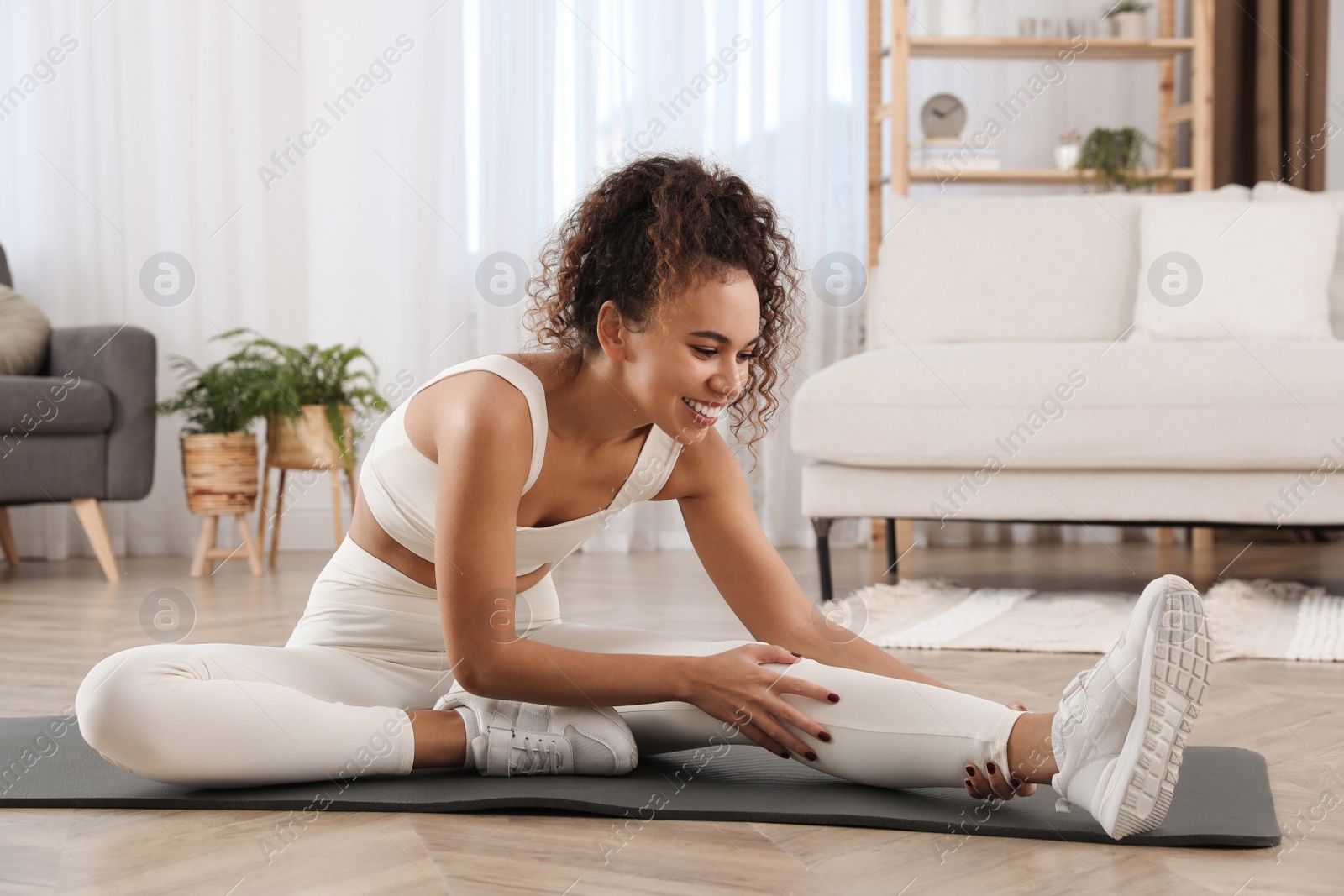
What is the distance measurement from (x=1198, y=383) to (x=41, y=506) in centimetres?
293

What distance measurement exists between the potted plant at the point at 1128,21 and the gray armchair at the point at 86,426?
107 inches

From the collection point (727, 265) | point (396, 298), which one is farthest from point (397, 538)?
point (396, 298)

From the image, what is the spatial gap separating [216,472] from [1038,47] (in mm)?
2434

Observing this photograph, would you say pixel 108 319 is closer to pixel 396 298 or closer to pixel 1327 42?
pixel 396 298

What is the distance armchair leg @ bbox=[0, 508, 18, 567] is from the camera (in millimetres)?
3211

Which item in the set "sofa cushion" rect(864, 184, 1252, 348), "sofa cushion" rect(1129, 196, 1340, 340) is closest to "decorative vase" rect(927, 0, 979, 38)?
"sofa cushion" rect(864, 184, 1252, 348)

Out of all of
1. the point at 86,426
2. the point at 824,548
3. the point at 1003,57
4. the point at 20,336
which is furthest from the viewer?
the point at 1003,57

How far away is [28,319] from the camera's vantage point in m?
3.04

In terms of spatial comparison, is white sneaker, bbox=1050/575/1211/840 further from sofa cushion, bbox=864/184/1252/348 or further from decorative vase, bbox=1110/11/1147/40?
decorative vase, bbox=1110/11/1147/40

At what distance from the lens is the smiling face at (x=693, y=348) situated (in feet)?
3.57

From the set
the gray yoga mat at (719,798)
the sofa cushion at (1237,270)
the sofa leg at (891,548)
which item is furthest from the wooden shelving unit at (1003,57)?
the gray yoga mat at (719,798)

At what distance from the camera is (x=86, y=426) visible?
2.82m

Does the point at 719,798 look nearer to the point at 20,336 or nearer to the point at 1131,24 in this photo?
the point at 20,336

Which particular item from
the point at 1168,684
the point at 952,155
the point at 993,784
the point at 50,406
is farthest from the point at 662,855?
the point at 952,155
